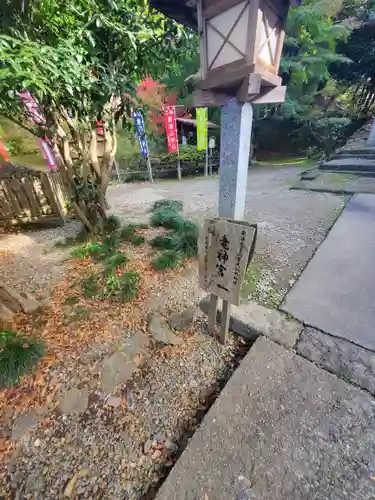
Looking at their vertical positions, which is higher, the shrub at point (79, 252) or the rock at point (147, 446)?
the shrub at point (79, 252)

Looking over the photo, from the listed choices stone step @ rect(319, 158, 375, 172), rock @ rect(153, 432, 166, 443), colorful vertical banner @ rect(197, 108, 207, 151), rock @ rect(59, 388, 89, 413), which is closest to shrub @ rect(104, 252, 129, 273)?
rock @ rect(59, 388, 89, 413)

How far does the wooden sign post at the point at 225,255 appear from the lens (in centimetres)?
168

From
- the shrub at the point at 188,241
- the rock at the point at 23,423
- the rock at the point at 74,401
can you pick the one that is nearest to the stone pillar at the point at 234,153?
the shrub at the point at 188,241

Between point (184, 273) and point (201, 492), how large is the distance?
2.30m

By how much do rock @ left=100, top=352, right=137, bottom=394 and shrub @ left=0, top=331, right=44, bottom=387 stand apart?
2.30ft

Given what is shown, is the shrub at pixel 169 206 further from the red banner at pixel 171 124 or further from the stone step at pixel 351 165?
the red banner at pixel 171 124

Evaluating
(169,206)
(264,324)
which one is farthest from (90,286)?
(169,206)

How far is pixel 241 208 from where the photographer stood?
233 centimetres

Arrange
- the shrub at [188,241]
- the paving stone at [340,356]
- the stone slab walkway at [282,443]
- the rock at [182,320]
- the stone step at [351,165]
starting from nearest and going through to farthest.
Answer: the stone slab walkway at [282,443] < the paving stone at [340,356] < the rock at [182,320] < the shrub at [188,241] < the stone step at [351,165]

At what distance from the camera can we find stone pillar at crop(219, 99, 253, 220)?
1.87 metres

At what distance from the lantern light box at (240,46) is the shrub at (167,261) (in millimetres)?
2112

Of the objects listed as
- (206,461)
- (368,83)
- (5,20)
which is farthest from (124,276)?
(368,83)

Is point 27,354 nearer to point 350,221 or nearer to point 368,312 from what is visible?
point 368,312

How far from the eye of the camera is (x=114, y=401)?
190 cm
